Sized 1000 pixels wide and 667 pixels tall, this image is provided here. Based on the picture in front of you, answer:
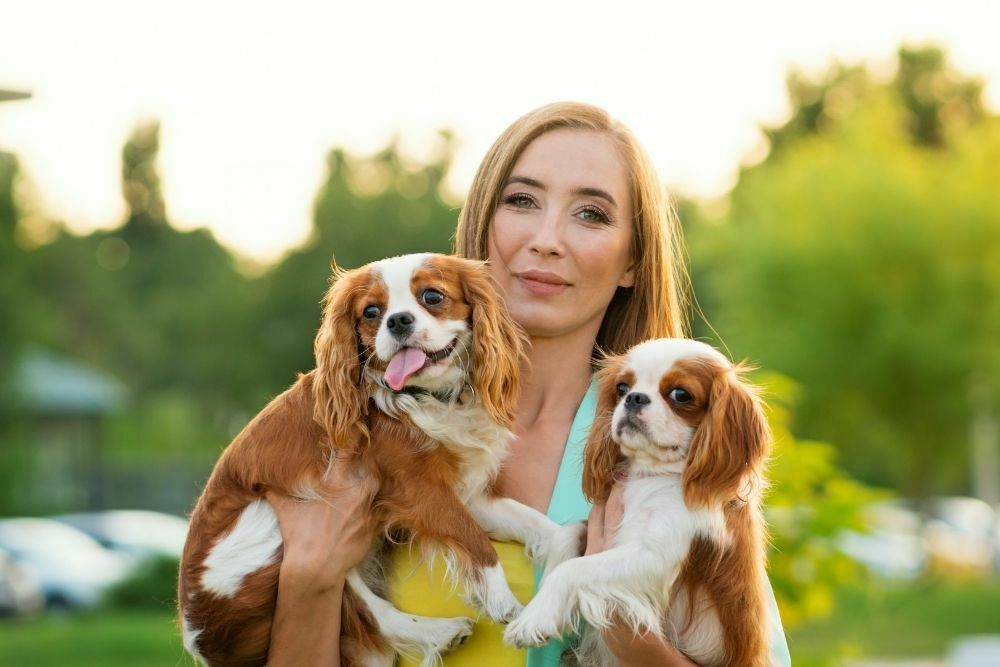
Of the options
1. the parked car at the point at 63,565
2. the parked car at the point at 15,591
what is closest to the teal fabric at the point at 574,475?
the parked car at the point at 63,565

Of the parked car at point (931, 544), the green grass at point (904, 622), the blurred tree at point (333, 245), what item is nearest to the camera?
the green grass at point (904, 622)

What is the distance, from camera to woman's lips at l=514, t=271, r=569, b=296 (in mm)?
4160

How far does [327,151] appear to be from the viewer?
40.4 metres

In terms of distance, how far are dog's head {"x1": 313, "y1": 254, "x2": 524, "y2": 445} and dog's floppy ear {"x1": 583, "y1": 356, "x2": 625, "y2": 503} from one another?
27 centimetres

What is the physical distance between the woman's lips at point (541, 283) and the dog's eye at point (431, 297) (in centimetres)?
35

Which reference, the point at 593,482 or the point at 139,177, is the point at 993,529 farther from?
the point at 139,177

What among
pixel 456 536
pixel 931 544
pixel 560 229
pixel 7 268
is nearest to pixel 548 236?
pixel 560 229

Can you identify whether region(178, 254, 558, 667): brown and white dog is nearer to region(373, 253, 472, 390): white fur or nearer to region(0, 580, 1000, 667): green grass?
region(373, 253, 472, 390): white fur

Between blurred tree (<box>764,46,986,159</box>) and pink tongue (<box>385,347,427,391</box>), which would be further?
blurred tree (<box>764,46,986,159</box>)

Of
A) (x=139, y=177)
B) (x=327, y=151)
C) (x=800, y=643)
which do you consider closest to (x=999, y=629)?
(x=800, y=643)

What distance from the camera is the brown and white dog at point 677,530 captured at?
11.8 ft

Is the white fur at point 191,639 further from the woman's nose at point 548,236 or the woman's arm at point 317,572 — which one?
the woman's nose at point 548,236

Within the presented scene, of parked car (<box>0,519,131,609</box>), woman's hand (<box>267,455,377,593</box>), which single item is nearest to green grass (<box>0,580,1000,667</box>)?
parked car (<box>0,519,131,609</box>)

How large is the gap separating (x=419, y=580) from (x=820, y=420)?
834 inches
